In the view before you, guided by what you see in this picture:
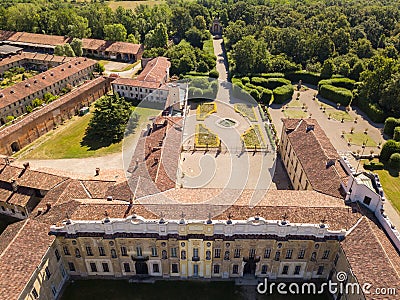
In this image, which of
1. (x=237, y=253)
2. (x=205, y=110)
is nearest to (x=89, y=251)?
(x=237, y=253)

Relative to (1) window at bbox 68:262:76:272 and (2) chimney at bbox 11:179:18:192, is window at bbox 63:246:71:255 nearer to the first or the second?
(1) window at bbox 68:262:76:272

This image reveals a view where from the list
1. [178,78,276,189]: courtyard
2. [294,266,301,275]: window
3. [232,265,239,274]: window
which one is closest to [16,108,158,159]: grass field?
[178,78,276,189]: courtyard

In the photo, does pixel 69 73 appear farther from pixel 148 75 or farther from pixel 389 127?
pixel 389 127

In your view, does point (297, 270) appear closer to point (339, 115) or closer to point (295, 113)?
point (295, 113)

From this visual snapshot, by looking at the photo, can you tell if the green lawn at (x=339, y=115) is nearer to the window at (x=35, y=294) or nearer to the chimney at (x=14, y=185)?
the chimney at (x=14, y=185)

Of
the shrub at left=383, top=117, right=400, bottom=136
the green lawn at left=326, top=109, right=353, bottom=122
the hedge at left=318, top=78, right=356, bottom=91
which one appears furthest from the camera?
the hedge at left=318, top=78, right=356, bottom=91

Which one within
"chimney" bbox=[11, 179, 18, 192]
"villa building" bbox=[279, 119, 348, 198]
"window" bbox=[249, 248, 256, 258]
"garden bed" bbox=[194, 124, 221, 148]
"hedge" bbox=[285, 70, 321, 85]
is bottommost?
"garden bed" bbox=[194, 124, 221, 148]
